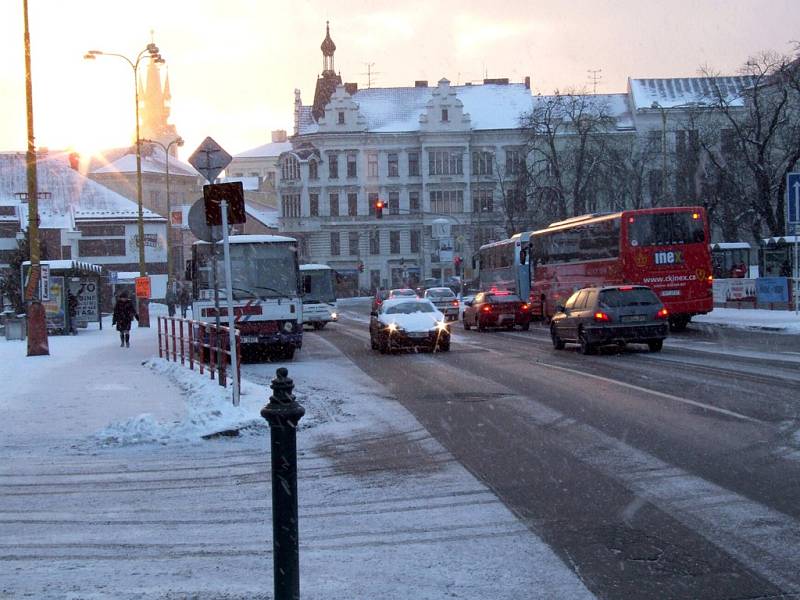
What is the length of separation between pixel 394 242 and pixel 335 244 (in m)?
5.72

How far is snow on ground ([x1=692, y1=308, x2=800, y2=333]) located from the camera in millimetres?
31220

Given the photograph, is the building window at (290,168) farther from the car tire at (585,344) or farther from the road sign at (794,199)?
the car tire at (585,344)

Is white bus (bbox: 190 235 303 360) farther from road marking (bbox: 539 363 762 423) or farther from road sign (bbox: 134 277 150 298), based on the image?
road sign (bbox: 134 277 150 298)

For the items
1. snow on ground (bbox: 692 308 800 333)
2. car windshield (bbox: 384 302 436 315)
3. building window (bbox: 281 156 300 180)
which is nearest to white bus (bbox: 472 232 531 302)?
snow on ground (bbox: 692 308 800 333)

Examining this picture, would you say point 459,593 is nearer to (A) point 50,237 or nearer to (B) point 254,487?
(B) point 254,487

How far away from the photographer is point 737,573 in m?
5.49

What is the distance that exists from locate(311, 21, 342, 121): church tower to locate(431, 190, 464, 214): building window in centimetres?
→ 1728

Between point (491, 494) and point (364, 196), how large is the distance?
289 ft

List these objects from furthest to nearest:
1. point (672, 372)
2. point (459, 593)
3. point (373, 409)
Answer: point (672, 372), point (373, 409), point (459, 593)

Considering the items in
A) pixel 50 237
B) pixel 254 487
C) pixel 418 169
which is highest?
pixel 418 169

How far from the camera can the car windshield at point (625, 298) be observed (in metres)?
22.3

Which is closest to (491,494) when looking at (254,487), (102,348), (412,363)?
(254,487)

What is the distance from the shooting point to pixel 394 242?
310 feet

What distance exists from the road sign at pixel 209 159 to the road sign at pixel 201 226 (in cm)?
46
